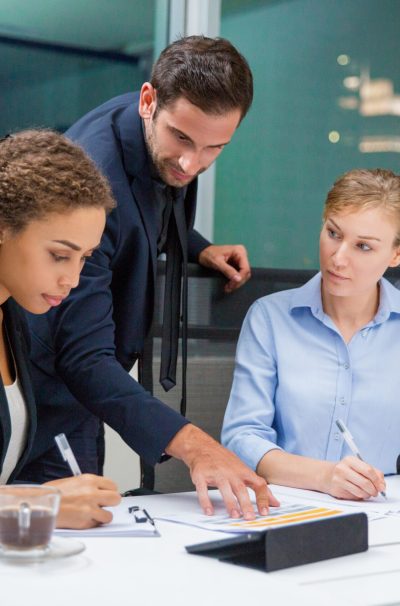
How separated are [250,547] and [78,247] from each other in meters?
0.60

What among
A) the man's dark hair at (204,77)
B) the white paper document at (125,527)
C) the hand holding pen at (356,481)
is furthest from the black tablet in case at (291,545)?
the man's dark hair at (204,77)

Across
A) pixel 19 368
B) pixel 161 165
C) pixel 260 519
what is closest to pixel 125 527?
pixel 260 519

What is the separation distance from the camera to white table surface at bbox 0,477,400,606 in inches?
45.2

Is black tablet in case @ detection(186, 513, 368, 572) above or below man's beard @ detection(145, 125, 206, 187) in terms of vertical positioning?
below

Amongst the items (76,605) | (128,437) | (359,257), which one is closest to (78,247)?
(128,437)

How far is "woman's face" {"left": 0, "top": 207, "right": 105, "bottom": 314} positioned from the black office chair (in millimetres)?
606

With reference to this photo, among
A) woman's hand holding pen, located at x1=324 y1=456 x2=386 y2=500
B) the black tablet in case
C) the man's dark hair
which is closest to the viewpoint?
the black tablet in case

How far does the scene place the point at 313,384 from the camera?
7.35 feet

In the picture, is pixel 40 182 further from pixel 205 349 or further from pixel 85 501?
pixel 205 349

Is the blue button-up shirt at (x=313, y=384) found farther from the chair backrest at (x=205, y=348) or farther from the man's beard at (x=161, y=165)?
the man's beard at (x=161, y=165)

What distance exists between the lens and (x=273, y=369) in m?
2.25

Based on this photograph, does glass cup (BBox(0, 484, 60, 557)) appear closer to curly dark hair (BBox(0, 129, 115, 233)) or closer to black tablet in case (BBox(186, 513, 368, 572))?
black tablet in case (BBox(186, 513, 368, 572))

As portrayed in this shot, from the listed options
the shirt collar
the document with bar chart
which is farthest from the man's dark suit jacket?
the shirt collar

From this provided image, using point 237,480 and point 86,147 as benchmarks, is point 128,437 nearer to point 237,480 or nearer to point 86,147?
point 237,480
